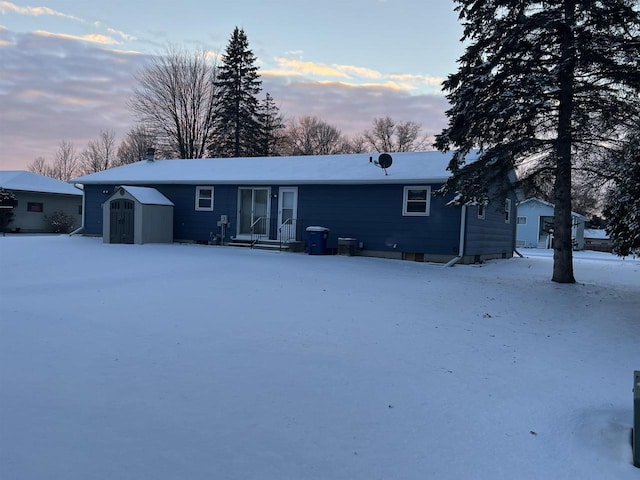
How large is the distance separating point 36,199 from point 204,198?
59.2 ft

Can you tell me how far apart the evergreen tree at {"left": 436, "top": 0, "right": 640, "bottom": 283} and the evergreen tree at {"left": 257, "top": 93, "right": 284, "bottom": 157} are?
84.9 feet

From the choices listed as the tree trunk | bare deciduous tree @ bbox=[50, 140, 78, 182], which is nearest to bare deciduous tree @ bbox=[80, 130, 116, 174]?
bare deciduous tree @ bbox=[50, 140, 78, 182]

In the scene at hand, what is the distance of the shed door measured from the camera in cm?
1714

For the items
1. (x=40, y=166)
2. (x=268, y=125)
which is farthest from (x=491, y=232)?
(x=40, y=166)

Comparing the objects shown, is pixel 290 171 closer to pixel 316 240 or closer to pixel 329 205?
pixel 329 205

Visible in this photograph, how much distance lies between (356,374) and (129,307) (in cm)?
377

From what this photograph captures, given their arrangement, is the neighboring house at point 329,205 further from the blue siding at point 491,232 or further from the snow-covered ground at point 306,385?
the snow-covered ground at point 306,385

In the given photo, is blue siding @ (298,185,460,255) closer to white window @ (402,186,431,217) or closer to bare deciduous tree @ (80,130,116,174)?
white window @ (402,186,431,217)

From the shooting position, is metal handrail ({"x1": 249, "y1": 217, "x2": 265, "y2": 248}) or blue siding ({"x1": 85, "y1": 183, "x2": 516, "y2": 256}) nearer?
A: blue siding ({"x1": 85, "y1": 183, "x2": 516, "y2": 256})

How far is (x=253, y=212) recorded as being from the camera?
1802 cm

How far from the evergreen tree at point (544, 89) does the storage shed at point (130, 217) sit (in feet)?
37.5

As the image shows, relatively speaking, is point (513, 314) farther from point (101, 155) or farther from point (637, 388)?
point (101, 155)

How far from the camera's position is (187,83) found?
36594 mm

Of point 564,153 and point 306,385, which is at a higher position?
Result: point 564,153
